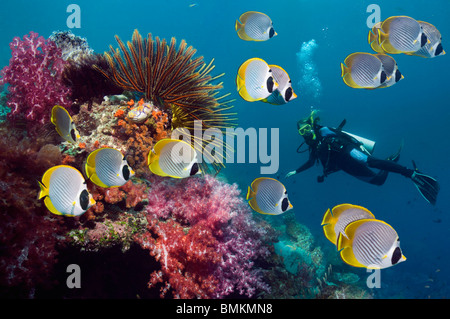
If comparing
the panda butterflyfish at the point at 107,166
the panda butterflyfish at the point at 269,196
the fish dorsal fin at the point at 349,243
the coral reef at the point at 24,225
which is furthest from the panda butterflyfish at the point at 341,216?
the coral reef at the point at 24,225

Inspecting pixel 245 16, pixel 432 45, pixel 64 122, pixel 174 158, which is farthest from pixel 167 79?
pixel 432 45

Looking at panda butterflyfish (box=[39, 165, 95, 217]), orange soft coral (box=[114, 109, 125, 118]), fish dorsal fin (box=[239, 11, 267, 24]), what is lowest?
panda butterflyfish (box=[39, 165, 95, 217])

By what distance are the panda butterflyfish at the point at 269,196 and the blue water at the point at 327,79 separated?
38075mm

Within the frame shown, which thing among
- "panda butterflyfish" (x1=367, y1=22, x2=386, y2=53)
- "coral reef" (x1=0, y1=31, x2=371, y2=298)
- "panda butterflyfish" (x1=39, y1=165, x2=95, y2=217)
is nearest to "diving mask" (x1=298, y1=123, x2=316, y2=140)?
"coral reef" (x1=0, y1=31, x2=371, y2=298)

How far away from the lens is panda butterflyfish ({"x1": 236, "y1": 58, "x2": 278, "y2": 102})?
2273 millimetres

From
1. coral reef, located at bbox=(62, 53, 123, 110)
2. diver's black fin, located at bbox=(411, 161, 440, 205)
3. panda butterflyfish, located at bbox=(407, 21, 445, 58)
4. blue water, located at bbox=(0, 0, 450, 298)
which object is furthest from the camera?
blue water, located at bbox=(0, 0, 450, 298)

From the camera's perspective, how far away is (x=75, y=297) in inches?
127

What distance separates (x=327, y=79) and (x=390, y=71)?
87.1 m

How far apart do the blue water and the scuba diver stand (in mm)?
33633

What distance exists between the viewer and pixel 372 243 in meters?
1.82

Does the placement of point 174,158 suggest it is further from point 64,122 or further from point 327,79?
point 327,79

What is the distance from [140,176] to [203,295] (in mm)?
2005

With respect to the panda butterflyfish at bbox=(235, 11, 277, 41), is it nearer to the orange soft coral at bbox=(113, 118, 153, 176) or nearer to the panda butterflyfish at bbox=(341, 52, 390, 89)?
the panda butterflyfish at bbox=(341, 52, 390, 89)

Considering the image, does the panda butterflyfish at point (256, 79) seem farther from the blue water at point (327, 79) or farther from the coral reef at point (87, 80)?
the blue water at point (327, 79)
